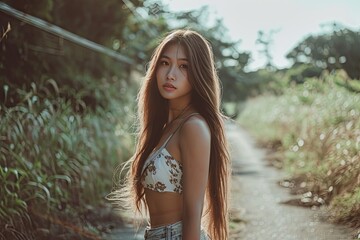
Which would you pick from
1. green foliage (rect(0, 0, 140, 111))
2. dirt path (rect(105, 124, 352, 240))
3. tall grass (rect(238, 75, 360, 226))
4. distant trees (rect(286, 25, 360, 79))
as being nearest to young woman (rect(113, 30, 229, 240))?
dirt path (rect(105, 124, 352, 240))

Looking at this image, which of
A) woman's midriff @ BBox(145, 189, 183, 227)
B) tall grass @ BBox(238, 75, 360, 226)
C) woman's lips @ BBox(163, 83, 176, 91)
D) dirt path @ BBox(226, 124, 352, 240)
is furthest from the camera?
tall grass @ BBox(238, 75, 360, 226)

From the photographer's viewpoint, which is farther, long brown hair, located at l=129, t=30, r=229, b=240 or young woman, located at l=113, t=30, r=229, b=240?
long brown hair, located at l=129, t=30, r=229, b=240

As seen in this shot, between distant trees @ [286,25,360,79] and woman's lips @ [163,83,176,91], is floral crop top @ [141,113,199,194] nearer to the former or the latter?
woman's lips @ [163,83,176,91]

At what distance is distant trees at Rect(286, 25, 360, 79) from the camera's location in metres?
7.36

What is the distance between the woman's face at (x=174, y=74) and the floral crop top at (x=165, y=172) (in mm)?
168

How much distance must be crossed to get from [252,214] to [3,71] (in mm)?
3240

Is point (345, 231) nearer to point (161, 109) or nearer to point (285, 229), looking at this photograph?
point (285, 229)

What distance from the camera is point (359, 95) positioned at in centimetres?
711

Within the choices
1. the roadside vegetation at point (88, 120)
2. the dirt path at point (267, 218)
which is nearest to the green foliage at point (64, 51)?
the roadside vegetation at point (88, 120)

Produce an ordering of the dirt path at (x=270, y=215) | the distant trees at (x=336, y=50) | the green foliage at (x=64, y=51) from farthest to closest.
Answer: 1. the distant trees at (x=336, y=50)
2. the green foliage at (x=64, y=51)
3. the dirt path at (x=270, y=215)

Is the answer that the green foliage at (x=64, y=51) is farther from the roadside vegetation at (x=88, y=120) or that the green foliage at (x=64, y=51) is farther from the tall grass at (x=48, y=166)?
the tall grass at (x=48, y=166)

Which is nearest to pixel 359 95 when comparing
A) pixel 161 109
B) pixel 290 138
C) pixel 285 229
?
pixel 285 229

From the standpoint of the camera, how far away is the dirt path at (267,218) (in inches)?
188

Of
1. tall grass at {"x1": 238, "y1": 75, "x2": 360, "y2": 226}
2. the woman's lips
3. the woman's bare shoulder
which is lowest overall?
tall grass at {"x1": 238, "y1": 75, "x2": 360, "y2": 226}
